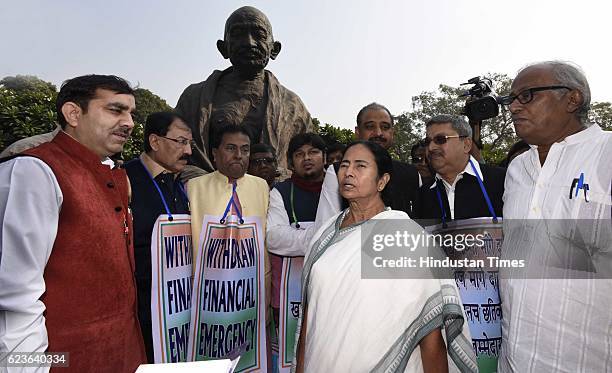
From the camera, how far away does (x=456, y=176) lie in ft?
10.4

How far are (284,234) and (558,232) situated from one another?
1830 millimetres

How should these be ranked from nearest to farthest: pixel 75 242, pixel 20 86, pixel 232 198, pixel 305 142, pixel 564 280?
pixel 75 242, pixel 564 280, pixel 232 198, pixel 305 142, pixel 20 86

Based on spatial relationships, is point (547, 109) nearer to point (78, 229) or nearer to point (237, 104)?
point (78, 229)

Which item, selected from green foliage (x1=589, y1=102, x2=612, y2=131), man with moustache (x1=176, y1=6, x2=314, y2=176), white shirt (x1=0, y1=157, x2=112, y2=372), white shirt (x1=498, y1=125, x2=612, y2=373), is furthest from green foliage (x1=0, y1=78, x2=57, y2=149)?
green foliage (x1=589, y1=102, x2=612, y2=131)

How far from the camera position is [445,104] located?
31.8 metres

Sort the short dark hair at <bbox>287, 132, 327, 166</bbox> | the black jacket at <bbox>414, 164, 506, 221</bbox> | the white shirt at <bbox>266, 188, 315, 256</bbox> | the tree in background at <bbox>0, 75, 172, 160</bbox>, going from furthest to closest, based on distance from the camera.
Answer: the tree in background at <bbox>0, 75, 172, 160</bbox>
the short dark hair at <bbox>287, 132, 327, 166</bbox>
the white shirt at <bbox>266, 188, 315, 256</bbox>
the black jacket at <bbox>414, 164, 506, 221</bbox>

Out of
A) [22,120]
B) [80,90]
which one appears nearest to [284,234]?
[80,90]

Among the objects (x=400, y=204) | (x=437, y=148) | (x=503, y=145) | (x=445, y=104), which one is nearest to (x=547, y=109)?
(x=437, y=148)

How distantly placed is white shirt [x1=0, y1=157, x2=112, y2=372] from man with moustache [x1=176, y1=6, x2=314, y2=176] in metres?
5.14

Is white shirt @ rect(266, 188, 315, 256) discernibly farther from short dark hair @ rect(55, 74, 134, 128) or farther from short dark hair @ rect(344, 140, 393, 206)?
short dark hair @ rect(55, 74, 134, 128)

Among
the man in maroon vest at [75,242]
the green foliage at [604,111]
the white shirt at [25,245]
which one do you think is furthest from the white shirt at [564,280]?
the green foliage at [604,111]

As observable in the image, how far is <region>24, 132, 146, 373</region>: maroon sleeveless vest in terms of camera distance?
1891 mm

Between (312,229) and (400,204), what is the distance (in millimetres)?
683
